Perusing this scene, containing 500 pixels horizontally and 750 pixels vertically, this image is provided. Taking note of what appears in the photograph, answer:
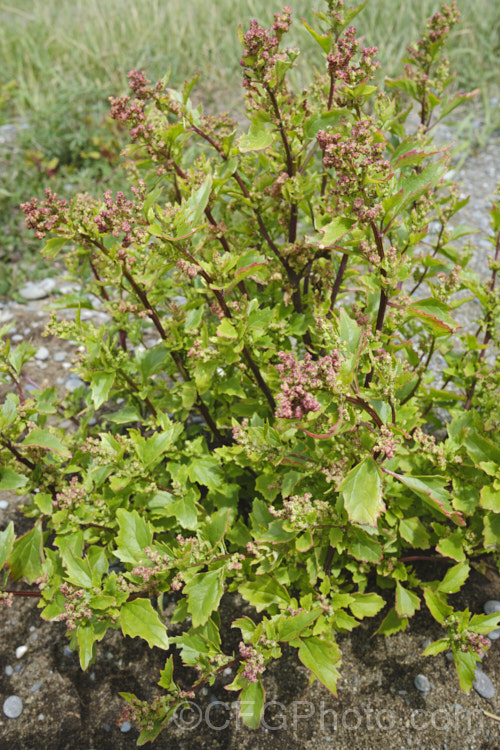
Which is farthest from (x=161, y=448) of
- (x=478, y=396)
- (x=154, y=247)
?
(x=478, y=396)

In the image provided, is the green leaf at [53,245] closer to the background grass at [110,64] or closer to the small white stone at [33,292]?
the small white stone at [33,292]

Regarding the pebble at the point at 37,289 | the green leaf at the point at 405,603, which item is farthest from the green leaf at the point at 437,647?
the pebble at the point at 37,289

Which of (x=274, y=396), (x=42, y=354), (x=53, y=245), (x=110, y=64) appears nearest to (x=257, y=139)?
(x=53, y=245)

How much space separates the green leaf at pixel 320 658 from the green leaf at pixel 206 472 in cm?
68

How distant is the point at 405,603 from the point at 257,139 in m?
1.71

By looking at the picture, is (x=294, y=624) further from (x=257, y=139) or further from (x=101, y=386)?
(x=257, y=139)

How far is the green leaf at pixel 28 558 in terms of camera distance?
209cm

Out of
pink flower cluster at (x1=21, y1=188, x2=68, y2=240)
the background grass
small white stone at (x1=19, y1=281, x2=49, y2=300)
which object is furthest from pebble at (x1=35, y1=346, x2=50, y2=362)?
pink flower cluster at (x1=21, y1=188, x2=68, y2=240)

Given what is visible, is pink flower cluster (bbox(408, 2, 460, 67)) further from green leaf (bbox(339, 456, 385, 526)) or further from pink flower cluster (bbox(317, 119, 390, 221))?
green leaf (bbox(339, 456, 385, 526))

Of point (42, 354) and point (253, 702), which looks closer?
point (253, 702)

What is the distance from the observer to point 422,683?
2.14 meters

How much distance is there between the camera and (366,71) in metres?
1.61

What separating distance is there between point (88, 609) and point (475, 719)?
1500 mm

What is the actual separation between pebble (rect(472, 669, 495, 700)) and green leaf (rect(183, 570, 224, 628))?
1120mm
